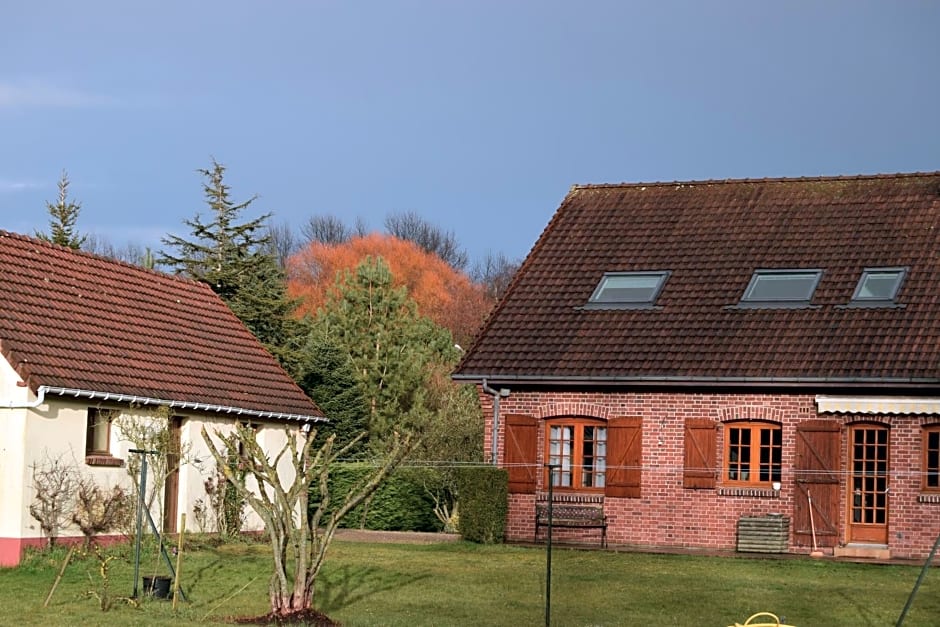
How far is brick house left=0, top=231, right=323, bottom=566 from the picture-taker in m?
20.4

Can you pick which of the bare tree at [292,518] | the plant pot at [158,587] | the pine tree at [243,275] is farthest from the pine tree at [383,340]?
the bare tree at [292,518]

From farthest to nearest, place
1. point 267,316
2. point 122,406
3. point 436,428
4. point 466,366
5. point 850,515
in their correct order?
point 267,316
point 436,428
point 466,366
point 850,515
point 122,406

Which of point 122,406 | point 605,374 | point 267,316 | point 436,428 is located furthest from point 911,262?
point 267,316

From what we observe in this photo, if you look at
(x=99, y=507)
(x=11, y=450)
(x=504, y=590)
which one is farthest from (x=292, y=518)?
(x=99, y=507)

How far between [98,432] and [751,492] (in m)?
10.6

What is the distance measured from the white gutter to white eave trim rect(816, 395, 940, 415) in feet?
31.7

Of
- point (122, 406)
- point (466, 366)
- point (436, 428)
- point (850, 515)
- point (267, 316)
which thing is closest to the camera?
point (122, 406)

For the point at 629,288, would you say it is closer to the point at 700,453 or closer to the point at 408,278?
the point at 700,453

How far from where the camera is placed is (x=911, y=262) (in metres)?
24.9

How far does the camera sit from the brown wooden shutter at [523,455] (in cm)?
2505

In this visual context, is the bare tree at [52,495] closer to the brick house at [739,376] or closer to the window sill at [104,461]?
the window sill at [104,461]

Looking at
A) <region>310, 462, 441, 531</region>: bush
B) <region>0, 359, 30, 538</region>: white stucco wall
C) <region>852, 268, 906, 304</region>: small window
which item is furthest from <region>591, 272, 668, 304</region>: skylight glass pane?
<region>0, 359, 30, 538</region>: white stucco wall

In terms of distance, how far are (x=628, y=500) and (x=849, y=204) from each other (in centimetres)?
731

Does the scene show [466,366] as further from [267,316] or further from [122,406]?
[267,316]
